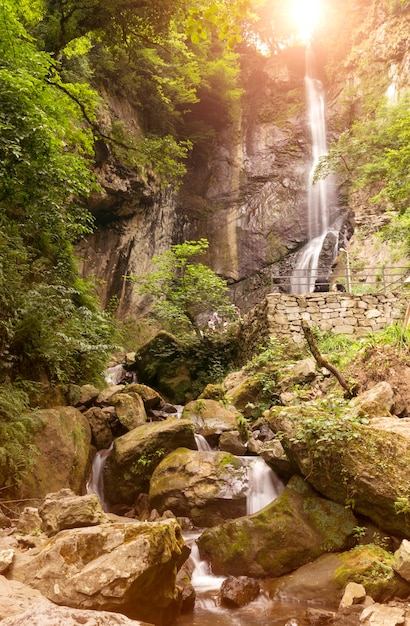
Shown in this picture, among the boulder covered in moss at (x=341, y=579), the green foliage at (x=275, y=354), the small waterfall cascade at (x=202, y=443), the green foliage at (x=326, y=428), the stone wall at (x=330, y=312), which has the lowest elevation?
the boulder covered in moss at (x=341, y=579)

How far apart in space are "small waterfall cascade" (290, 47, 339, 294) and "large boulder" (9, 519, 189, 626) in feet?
55.7

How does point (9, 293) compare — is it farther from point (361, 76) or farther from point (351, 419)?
point (361, 76)

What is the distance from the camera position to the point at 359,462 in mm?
4973

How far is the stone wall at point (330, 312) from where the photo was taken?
12.6 m

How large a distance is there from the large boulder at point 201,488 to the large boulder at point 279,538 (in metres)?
0.70

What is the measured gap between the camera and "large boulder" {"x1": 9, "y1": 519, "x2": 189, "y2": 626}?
3.05 metres

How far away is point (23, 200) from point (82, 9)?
5089mm

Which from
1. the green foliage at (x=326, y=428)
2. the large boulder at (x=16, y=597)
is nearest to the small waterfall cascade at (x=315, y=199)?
the green foliage at (x=326, y=428)

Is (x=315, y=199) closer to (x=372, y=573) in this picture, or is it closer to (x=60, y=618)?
(x=372, y=573)

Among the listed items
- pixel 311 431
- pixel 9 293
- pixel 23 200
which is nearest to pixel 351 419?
pixel 311 431

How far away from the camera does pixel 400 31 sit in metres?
21.2

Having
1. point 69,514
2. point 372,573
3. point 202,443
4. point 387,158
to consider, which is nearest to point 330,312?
point 387,158

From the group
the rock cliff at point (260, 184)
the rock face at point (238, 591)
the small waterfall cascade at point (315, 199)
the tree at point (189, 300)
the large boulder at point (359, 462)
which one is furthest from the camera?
the small waterfall cascade at point (315, 199)

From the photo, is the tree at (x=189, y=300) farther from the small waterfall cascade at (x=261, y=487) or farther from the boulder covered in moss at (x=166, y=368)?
the small waterfall cascade at (x=261, y=487)
